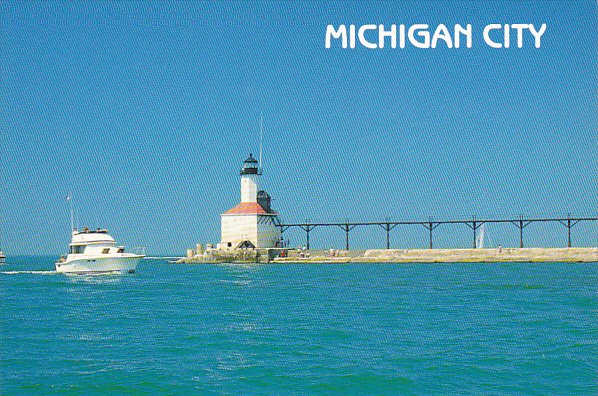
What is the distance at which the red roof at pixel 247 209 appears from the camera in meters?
89.2

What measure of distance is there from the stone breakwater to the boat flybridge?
32521 mm

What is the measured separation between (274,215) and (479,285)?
5236 cm

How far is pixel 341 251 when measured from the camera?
8975cm

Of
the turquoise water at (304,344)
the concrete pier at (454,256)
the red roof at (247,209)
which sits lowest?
the turquoise water at (304,344)

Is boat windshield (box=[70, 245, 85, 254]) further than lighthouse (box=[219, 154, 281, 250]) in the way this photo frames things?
A: No

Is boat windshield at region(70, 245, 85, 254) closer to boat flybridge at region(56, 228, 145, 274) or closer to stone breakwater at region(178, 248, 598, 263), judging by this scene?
boat flybridge at region(56, 228, 145, 274)

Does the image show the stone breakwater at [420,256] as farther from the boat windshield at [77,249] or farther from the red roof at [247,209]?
the boat windshield at [77,249]

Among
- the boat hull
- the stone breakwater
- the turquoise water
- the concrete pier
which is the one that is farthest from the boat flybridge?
the concrete pier

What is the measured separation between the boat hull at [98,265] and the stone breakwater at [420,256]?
31.7 meters

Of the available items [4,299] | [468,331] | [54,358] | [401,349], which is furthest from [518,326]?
[4,299]

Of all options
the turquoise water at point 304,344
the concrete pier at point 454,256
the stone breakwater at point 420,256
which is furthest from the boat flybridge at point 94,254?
the concrete pier at point 454,256

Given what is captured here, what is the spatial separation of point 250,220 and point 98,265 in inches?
1390

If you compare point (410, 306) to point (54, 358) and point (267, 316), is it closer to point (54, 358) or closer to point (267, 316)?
point (267, 316)

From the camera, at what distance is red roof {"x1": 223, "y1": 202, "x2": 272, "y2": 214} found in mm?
89250
